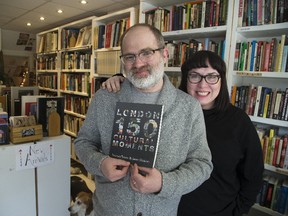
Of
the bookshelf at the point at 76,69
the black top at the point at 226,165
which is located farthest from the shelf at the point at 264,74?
the bookshelf at the point at 76,69

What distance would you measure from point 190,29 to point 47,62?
3454 mm

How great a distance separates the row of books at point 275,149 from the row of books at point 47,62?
12.4 ft

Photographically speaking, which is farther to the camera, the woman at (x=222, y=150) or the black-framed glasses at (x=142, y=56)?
the woman at (x=222, y=150)

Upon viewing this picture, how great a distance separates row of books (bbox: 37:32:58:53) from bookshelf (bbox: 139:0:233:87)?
2.39 m

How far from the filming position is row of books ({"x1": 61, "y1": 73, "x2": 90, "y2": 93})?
3.39m

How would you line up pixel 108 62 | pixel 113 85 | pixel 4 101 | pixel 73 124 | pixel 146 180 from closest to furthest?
pixel 146 180, pixel 113 85, pixel 4 101, pixel 108 62, pixel 73 124

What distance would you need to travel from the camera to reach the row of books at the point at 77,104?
3.47 m

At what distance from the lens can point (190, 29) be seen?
77.4 inches

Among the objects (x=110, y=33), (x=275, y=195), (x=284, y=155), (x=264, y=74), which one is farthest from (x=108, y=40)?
(x=275, y=195)

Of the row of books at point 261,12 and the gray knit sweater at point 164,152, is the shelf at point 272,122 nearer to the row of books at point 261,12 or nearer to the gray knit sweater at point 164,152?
the row of books at point 261,12

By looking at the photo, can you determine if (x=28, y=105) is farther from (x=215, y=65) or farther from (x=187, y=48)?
(x=215, y=65)

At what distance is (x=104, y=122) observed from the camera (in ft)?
2.77

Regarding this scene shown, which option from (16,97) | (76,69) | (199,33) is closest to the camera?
(199,33)

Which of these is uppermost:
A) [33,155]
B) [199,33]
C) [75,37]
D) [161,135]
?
[75,37]
